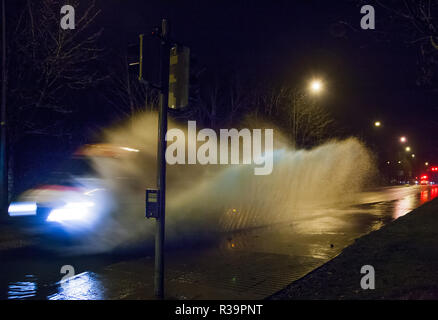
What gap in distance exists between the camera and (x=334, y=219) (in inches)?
604

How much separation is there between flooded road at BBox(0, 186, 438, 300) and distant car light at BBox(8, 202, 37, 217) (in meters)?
0.56

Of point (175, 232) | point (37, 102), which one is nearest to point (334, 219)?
point (175, 232)

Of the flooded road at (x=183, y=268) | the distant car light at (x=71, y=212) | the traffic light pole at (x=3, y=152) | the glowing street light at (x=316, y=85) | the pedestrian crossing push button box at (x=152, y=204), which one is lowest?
the flooded road at (x=183, y=268)

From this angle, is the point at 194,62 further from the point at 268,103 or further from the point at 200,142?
the point at 200,142

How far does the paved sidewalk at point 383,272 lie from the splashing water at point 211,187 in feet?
14.6

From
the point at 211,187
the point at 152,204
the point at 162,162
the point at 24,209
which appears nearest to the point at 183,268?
the point at 152,204

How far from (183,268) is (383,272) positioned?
351cm

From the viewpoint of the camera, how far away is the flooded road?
5906 mm

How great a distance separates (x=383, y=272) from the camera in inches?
257

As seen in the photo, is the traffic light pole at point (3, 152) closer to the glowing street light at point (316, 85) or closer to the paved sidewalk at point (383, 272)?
the paved sidewalk at point (383, 272)

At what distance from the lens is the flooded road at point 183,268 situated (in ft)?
19.4

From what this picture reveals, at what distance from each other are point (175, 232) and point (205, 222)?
→ 7.39 ft
